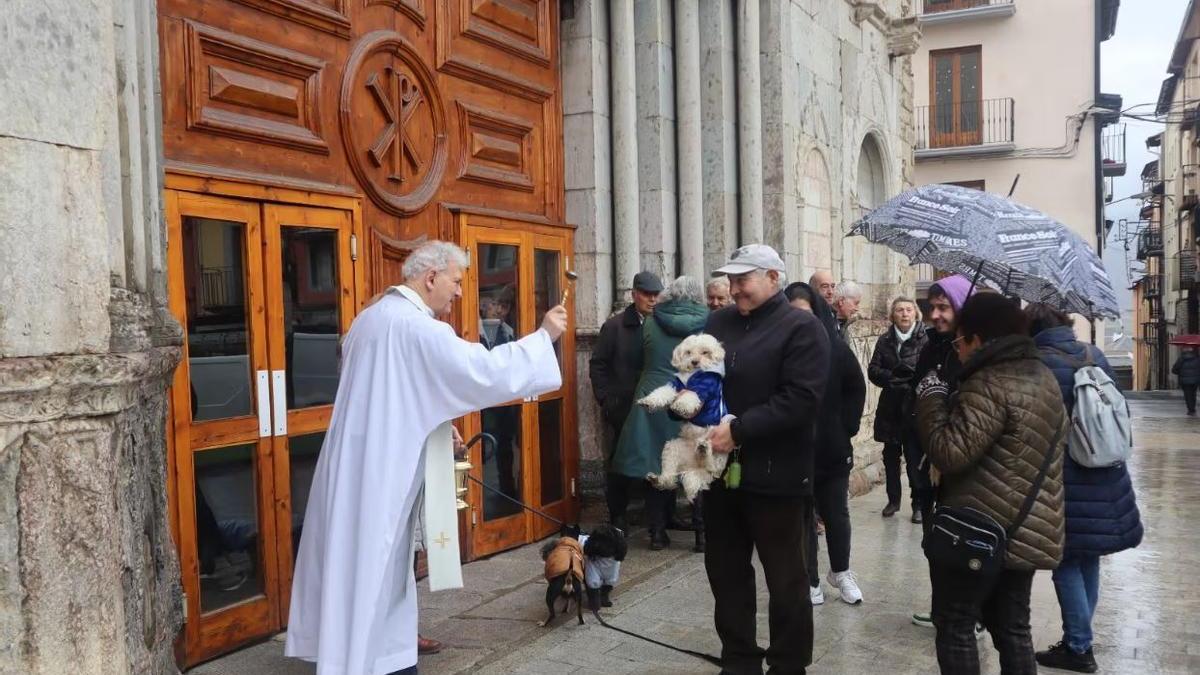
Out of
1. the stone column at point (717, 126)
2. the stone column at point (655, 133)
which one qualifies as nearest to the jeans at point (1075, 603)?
the stone column at point (655, 133)

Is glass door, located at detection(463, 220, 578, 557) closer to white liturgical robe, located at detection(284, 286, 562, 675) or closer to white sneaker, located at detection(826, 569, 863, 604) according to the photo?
white sneaker, located at detection(826, 569, 863, 604)

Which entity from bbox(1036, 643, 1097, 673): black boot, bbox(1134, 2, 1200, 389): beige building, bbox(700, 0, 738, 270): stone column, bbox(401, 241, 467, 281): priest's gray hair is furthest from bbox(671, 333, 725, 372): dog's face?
bbox(1134, 2, 1200, 389): beige building

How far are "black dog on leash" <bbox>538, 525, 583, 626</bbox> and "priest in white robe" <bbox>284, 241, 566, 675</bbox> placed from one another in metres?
1.12

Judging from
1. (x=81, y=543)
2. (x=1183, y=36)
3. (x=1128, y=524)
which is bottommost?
(x=1128, y=524)

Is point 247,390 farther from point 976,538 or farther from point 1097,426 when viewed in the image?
point 1097,426

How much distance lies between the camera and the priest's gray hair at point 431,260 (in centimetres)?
398

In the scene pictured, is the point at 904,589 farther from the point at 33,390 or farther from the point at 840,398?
the point at 33,390

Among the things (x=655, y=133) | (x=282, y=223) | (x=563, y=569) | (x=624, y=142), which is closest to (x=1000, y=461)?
(x=563, y=569)

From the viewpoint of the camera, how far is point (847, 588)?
5.63 metres

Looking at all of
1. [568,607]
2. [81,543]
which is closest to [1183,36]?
[568,607]

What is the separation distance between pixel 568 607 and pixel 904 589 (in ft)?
6.31

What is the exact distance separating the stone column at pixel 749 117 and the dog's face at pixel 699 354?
14.1ft

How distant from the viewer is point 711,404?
13.7 feet

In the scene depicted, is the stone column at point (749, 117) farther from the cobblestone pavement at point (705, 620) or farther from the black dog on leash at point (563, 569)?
the black dog on leash at point (563, 569)
